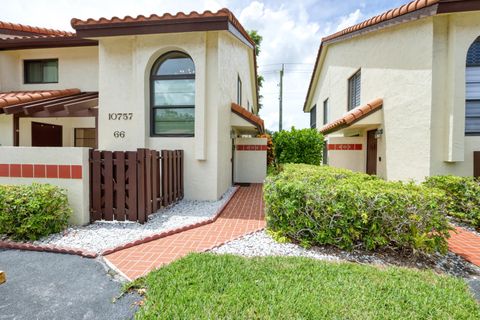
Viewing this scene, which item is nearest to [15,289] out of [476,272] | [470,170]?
[476,272]

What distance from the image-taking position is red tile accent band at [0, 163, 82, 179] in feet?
17.6

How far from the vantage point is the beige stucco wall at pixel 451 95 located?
6.67 metres

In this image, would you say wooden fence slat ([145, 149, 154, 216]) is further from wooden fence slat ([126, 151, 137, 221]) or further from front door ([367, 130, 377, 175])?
front door ([367, 130, 377, 175])

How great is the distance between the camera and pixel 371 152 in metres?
10.3

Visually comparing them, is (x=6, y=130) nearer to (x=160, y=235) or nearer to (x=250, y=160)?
(x=160, y=235)

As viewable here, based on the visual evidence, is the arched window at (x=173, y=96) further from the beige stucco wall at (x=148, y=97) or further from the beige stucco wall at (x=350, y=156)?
the beige stucco wall at (x=350, y=156)

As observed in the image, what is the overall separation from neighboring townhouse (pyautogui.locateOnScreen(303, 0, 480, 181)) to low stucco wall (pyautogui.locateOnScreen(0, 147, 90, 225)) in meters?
8.21

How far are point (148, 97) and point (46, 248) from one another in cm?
504

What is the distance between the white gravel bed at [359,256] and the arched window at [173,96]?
4.55 m

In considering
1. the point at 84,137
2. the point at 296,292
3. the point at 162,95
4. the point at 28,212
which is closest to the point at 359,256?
the point at 296,292

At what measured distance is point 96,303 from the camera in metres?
2.83

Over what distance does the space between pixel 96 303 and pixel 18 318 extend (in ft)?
2.41

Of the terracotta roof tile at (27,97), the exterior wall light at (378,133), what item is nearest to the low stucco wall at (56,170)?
the terracotta roof tile at (27,97)

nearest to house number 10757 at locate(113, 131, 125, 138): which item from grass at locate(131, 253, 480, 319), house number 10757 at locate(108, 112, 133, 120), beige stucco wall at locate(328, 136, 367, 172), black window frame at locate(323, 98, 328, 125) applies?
house number 10757 at locate(108, 112, 133, 120)
